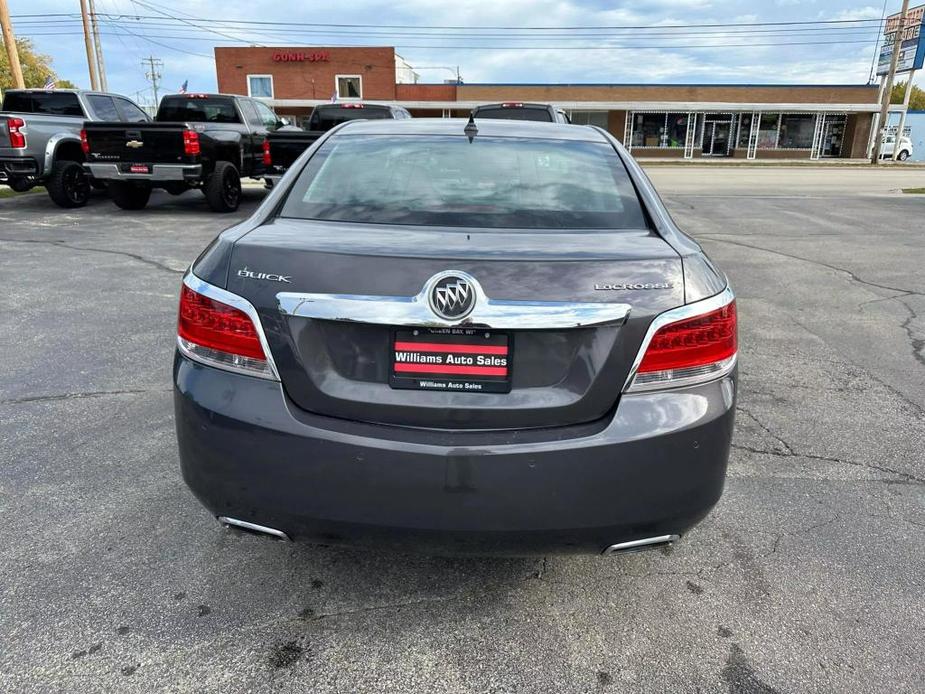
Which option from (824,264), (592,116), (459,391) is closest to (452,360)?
(459,391)

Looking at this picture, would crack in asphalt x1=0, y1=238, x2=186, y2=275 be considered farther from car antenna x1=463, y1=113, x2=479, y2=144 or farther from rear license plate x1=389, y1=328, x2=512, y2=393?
rear license plate x1=389, y1=328, x2=512, y2=393

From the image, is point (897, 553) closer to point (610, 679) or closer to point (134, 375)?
point (610, 679)

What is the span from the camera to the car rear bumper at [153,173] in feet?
38.5

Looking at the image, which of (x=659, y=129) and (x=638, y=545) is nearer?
(x=638, y=545)

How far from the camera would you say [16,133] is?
11844 millimetres

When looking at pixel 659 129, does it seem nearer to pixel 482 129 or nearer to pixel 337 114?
pixel 337 114

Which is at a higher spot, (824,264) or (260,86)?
(260,86)

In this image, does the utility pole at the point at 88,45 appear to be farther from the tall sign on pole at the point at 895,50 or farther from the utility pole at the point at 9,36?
the tall sign on pole at the point at 895,50

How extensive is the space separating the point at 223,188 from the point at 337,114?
4632 mm

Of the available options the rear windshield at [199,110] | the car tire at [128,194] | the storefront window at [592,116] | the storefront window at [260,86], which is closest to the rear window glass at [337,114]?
the rear windshield at [199,110]

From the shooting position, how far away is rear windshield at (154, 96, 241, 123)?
13.8 metres

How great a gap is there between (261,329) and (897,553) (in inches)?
105

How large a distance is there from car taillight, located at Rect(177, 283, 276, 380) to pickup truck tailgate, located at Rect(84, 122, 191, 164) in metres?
10.6

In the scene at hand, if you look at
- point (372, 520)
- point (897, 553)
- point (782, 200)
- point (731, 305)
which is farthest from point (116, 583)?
point (782, 200)
